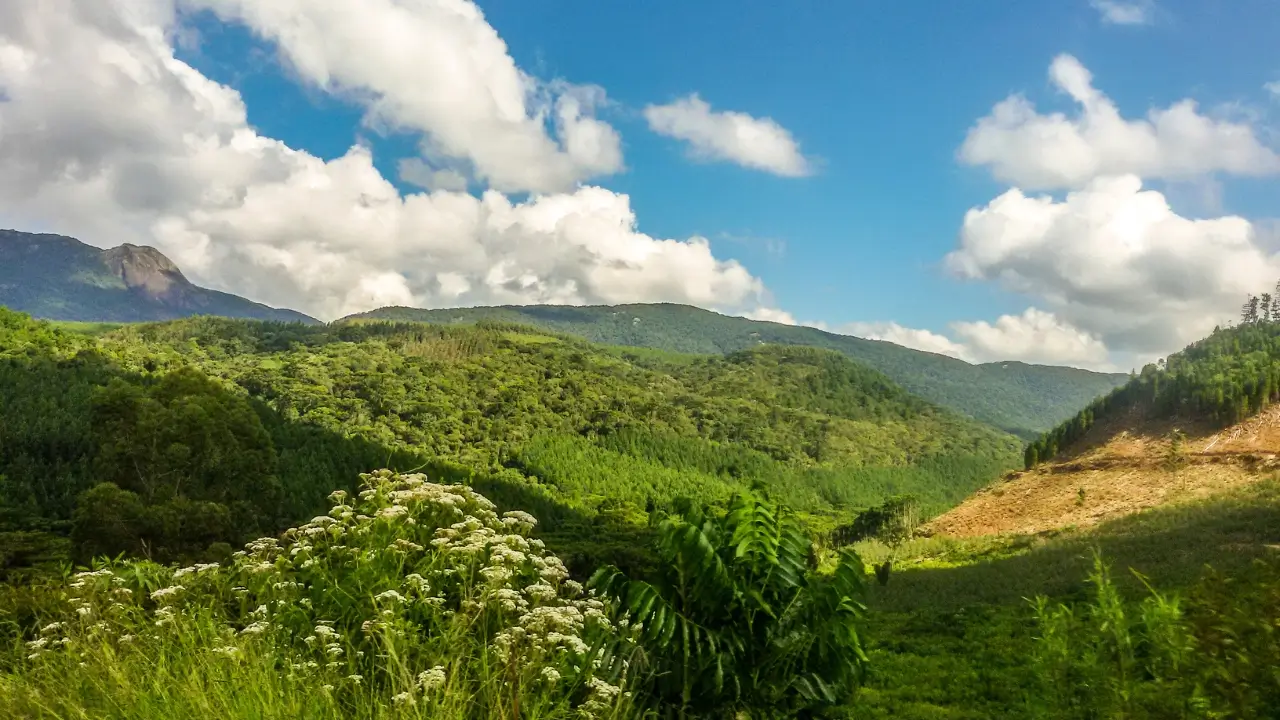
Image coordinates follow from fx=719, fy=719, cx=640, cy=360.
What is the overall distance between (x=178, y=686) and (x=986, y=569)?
147 ft

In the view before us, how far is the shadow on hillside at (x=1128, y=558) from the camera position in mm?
29234

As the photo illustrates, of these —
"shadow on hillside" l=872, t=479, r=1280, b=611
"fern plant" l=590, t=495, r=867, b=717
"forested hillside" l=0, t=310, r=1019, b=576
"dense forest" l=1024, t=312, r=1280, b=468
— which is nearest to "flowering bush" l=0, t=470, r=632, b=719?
"fern plant" l=590, t=495, r=867, b=717

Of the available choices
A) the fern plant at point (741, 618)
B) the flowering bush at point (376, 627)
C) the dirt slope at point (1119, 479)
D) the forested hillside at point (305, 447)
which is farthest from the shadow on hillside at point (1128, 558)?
the flowering bush at point (376, 627)

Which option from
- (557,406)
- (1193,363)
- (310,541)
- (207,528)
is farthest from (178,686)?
(557,406)

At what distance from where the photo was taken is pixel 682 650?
4867 mm

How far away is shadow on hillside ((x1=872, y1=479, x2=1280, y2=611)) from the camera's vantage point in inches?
1151

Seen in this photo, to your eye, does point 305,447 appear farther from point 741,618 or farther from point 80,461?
point 741,618

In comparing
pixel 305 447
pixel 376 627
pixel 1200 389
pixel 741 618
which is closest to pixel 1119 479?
pixel 1200 389

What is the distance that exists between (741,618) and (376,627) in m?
2.44

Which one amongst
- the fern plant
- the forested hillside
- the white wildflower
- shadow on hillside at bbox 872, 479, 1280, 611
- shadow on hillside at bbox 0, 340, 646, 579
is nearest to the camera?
the white wildflower

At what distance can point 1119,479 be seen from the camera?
71.1 metres

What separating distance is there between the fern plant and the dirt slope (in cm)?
6372

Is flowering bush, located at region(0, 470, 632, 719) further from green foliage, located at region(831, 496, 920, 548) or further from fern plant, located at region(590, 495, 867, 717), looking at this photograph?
green foliage, located at region(831, 496, 920, 548)

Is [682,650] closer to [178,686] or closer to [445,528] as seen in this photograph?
[445,528]
